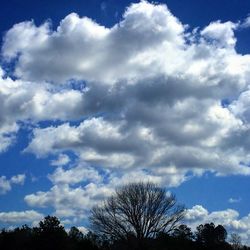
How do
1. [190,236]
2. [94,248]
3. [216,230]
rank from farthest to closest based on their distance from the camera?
[216,230]
[190,236]
[94,248]

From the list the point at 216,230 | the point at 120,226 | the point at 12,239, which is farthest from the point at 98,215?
the point at 216,230

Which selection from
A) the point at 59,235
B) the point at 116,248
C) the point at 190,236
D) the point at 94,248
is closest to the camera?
the point at 59,235

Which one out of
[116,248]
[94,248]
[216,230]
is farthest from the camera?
[216,230]

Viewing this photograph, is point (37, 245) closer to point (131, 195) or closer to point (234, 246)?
point (131, 195)

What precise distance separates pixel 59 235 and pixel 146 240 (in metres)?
11.5

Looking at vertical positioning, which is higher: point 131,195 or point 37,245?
point 131,195

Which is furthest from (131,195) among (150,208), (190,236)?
(190,236)

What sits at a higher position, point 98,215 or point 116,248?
point 98,215

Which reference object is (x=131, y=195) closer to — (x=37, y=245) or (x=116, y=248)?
(x=116, y=248)

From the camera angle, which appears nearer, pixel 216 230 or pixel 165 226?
pixel 165 226

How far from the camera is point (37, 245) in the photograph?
6244 centimetres

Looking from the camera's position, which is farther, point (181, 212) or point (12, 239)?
point (12, 239)

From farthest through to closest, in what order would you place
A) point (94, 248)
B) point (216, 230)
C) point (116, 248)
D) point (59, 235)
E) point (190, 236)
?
1. point (216, 230)
2. point (190, 236)
3. point (94, 248)
4. point (116, 248)
5. point (59, 235)

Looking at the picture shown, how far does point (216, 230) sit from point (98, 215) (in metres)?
63.7
